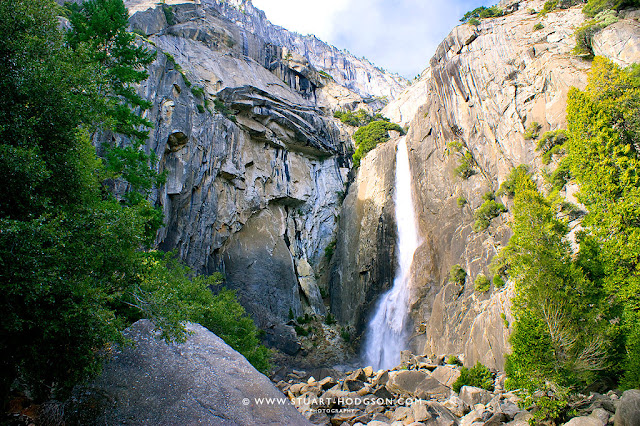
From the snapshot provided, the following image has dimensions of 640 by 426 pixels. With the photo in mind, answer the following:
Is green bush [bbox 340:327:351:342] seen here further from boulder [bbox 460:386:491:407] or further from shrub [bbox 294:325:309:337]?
boulder [bbox 460:386:491:407]

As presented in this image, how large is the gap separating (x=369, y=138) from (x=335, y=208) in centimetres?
1011

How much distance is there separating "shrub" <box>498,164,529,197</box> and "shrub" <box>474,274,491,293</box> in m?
6.17

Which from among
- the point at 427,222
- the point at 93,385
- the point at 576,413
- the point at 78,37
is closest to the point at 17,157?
the point at 93,385

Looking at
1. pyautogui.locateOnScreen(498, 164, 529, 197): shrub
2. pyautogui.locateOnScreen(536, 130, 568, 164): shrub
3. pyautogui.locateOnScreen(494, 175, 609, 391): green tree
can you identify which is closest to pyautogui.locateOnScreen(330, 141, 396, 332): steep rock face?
pyautogui.locateOnScreen(498, 164, 529, 197): shrub

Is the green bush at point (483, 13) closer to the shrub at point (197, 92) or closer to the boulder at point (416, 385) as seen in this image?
the shrub at point (197, 92)

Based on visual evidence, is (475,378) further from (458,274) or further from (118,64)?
(118,64)

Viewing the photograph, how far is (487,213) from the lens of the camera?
25625mm

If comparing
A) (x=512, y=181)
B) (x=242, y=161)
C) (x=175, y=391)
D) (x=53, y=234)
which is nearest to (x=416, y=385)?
(x=175, y=391)

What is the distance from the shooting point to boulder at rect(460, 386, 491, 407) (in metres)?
14.5

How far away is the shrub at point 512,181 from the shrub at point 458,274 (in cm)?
612

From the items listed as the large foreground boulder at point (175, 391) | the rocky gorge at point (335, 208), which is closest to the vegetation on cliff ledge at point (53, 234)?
the large foreground boulder at point (175, 391)

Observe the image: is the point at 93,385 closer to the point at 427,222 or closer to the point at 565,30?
the point at 427,222

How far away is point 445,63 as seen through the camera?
34656 millimetres

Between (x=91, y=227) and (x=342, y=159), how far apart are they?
42.5 m
